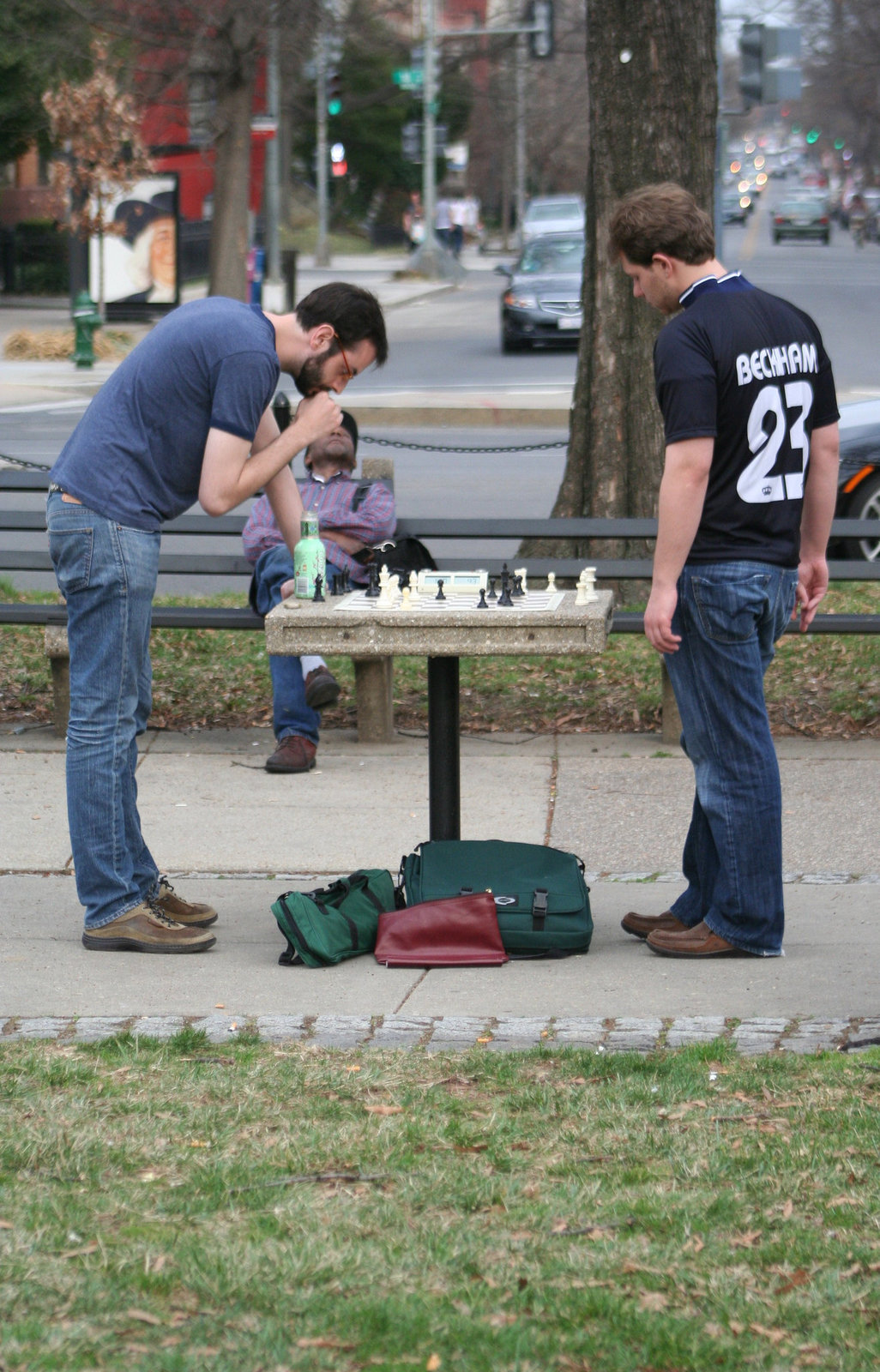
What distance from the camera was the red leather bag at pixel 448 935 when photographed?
492 cm

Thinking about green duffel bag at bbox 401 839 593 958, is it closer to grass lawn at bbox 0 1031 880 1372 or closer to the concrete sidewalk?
the concrete sidewalk

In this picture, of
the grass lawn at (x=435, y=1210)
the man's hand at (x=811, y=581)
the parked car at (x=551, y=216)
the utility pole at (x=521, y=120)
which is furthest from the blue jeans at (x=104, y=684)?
the utility pole at (x=521, y=120)

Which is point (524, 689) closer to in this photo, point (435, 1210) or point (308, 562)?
point (308, 562)

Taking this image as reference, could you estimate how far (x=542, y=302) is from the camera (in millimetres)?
25797

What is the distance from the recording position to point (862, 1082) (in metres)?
3.93

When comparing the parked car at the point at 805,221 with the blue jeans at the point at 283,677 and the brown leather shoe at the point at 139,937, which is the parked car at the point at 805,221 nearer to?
the blue jeans at the point at 283,677

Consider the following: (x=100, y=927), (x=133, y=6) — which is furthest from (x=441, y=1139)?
(x=133, y=6)

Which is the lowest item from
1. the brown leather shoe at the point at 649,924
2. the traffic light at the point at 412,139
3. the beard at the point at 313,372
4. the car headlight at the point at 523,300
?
the brown leather shoe at the point at 649,924

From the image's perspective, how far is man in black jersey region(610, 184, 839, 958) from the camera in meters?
4.46

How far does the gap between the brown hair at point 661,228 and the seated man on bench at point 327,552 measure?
102 inches

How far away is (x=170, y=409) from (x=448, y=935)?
1.64 metres

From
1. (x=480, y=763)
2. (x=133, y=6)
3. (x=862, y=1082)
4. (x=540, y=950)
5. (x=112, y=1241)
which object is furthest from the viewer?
(x=133, y=6)

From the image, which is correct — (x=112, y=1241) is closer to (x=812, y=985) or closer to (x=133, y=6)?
(x=812, y=985)

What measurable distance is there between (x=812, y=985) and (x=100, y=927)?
2.00 meters
